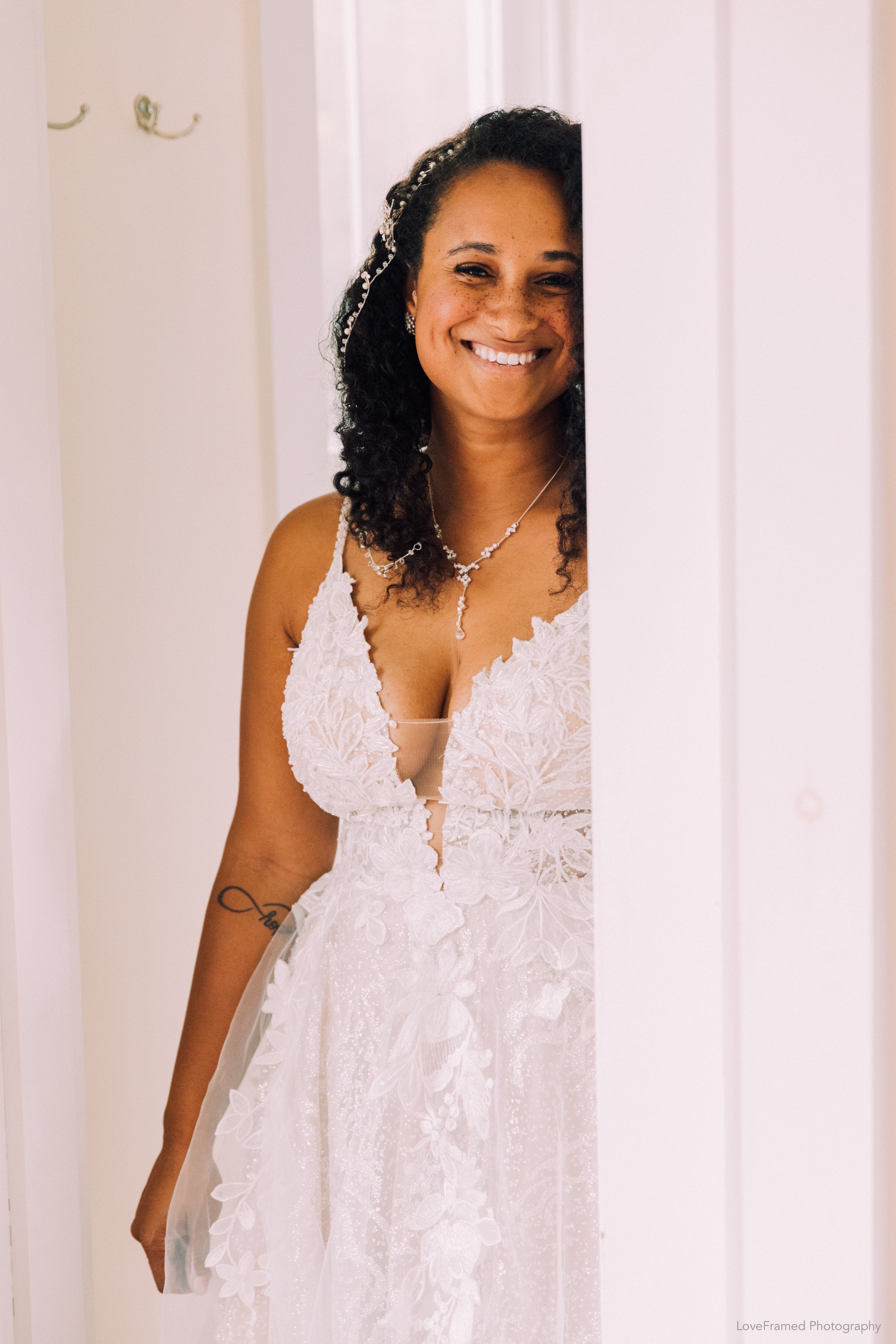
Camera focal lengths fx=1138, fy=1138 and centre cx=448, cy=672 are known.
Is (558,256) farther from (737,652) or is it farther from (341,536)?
(737,652)

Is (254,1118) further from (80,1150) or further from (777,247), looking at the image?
(777,247)

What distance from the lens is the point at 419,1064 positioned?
953 millimetres

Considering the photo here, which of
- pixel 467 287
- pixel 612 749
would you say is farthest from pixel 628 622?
pixel 467 287

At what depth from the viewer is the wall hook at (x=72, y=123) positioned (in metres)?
1.35

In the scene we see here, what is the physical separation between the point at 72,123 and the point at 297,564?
67 cm

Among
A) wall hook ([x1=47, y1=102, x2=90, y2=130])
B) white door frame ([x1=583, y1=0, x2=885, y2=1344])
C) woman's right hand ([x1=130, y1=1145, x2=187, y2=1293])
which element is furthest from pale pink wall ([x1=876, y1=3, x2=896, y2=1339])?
wall hook ([x1=47, y1=102, x2=90, y2=130])

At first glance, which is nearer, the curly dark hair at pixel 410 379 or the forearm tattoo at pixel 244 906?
the curly dark hair at pixel 410 379

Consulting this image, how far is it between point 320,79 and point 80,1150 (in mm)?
1476

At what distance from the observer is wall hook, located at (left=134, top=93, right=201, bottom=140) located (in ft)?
4.95

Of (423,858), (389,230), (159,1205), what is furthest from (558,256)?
(159,1205)

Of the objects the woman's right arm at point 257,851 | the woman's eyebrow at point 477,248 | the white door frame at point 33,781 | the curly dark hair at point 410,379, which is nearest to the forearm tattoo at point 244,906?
the woman's right arm at point 257,851

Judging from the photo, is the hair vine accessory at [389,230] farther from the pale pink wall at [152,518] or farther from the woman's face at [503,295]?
the pale pink wall at [152,518]

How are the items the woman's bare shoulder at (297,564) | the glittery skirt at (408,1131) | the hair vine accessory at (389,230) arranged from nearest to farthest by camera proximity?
1. the glittery skirt at (408,1131)
2. the hair vine accessory at (389,230)
3. the woman's bare shoulder at (297,564)

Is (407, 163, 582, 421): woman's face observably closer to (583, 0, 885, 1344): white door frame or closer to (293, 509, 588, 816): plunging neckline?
(293, 509, 588, 816): plunging neckline
